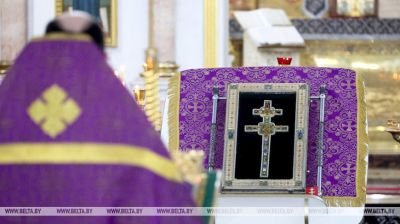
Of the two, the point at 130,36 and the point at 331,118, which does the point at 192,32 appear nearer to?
the point at 130,36

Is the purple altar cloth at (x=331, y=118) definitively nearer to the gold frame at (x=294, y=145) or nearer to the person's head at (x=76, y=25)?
the gold frame at (x=294, y=145)

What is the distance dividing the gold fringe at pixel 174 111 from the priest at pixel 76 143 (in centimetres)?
253

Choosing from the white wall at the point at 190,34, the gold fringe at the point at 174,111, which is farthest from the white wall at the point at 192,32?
the gold fringe at the point at 174,111

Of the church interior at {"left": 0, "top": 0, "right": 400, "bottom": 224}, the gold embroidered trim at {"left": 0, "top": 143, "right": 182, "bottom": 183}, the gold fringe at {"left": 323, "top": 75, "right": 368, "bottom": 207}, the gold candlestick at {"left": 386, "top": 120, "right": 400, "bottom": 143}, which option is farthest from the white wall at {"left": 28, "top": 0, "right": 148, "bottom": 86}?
the gold embroidered trim at {"left": 0, "top": 143, "right": 182, "bottom": 183}

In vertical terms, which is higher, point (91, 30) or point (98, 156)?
point (91, 30)

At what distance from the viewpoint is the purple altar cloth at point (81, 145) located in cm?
294

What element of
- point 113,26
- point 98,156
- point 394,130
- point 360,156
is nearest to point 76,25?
point 98,156

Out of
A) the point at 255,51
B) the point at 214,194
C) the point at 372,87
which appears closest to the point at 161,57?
the point at 255,51

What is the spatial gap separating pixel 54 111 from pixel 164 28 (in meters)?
8.46

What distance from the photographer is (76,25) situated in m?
3.09

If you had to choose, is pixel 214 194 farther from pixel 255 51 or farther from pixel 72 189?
pixel 255 51

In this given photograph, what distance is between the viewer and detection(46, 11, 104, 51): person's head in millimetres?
3082

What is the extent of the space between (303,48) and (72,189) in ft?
36.2

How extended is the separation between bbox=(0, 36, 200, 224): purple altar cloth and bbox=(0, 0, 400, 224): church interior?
0.11m
